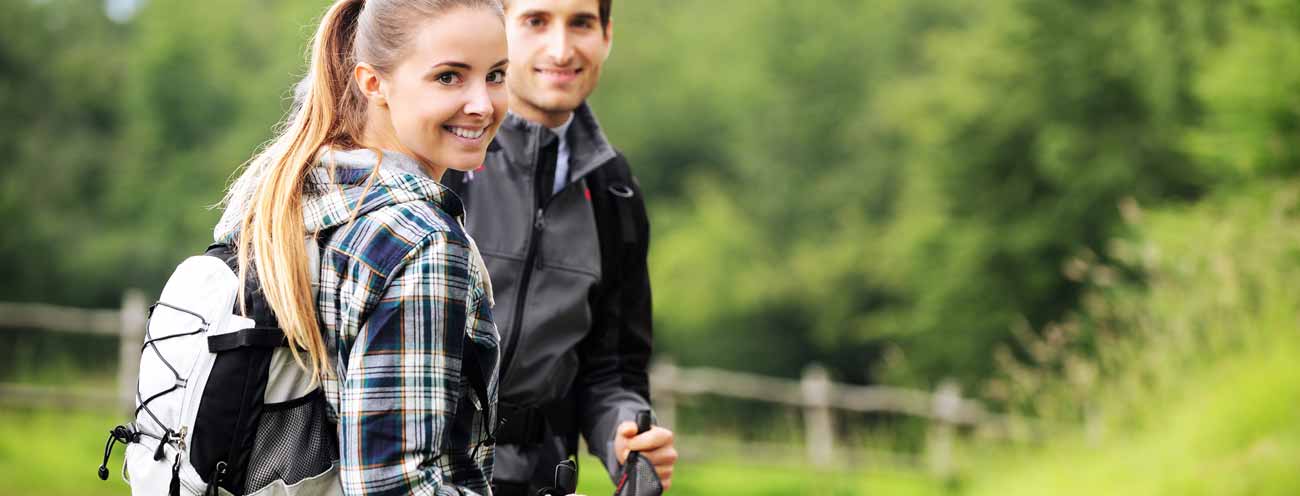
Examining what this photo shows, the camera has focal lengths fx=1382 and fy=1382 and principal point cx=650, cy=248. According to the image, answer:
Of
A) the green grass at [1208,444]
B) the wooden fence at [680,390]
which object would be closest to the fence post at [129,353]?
the wooden fence at [680,390]

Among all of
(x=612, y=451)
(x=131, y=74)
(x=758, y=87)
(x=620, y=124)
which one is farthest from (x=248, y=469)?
(x=620, y=124)

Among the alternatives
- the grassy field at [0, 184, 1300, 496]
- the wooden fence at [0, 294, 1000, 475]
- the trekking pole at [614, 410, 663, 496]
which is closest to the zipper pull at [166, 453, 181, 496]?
the trekking pole at [614, 410, 663, 496]

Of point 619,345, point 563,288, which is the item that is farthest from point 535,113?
point 619,345

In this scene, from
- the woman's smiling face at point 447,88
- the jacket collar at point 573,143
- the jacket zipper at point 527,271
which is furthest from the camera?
the jacket collar at point 573,143

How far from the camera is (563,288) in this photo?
2.53 meters

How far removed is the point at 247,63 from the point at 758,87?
564 inches

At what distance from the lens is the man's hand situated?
7.72 ft

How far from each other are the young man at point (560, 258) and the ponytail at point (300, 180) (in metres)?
0.74

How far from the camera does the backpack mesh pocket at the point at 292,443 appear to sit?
1.59 m

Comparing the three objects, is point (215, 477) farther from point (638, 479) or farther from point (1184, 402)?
point (1184, 402)

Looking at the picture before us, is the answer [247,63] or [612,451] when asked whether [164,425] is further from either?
[247,63]

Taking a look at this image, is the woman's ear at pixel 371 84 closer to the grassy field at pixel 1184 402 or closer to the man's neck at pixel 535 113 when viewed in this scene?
the man's neck at pixel 535 113

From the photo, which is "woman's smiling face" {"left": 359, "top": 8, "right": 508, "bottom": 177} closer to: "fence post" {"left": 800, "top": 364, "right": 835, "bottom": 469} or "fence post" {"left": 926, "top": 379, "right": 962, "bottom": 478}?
"fence post" {"left": 926, "top": 379, "right": 962, "bottom": 478}

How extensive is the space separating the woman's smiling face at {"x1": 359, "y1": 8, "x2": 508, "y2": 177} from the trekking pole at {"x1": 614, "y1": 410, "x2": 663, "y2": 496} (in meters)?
0.73
